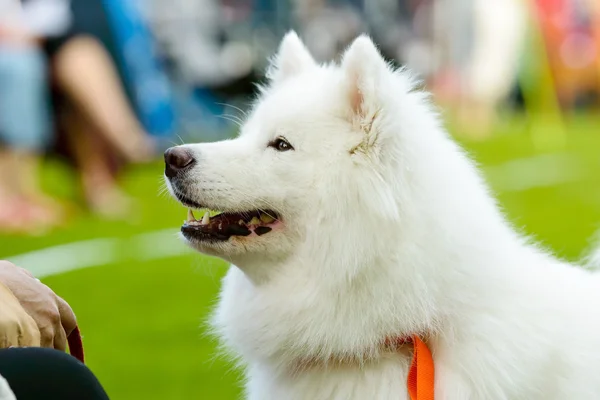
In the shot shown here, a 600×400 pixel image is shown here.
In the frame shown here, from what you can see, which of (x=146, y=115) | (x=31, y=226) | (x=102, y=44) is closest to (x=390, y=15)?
(x=146, y=115)

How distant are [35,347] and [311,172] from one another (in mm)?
957

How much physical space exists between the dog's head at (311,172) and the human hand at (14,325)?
68cm

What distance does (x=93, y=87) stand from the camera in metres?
9.12

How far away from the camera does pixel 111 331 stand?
5445mm

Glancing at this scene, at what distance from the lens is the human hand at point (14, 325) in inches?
80.0

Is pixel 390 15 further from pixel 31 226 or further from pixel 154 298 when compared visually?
pixel 154 298

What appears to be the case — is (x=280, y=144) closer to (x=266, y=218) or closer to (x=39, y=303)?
(x=266, y=218)

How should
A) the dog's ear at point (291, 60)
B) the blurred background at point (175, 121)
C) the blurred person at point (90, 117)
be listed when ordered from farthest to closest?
1. the blurred person at point (90, 117)
2. the blurred background at point (175, 121)
3. the dog's ear at point (291, 60)

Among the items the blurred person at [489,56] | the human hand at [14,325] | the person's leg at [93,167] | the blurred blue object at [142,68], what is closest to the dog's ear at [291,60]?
the human hand at [14,325]

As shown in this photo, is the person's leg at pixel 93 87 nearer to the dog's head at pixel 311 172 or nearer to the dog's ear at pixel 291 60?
Answer: the dog's ear at pixel 291 60

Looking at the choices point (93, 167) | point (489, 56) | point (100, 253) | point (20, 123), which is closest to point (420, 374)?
point (100, 253)

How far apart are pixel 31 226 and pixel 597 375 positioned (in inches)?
240

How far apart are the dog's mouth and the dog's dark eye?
192 mm

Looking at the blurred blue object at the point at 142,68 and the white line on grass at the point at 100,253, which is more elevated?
the blurred blue object at the point at 142,68
